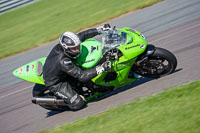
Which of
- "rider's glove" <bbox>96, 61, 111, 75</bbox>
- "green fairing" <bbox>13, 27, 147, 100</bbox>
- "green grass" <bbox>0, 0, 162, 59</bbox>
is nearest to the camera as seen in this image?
"rider's glove" <bbox>96, 61, 111, 75</bbox>

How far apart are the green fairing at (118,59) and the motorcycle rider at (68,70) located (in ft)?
0.76

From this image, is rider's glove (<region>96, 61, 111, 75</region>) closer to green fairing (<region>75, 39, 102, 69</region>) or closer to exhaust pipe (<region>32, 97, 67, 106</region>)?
green fairing (<region>75, 39, 102, 69</region>)

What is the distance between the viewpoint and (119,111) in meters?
5.68

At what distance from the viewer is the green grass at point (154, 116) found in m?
4.50

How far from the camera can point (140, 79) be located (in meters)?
7.17

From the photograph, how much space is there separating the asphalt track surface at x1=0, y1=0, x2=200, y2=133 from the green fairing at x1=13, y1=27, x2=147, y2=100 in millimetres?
433

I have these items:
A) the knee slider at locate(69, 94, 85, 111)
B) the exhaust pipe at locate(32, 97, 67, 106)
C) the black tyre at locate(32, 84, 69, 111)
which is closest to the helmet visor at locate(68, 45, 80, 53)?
the knee slider at locate(69, 94, 85, 111)

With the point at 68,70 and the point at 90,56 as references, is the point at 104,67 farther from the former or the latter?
the point at 68,70

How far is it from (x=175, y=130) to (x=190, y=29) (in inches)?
235

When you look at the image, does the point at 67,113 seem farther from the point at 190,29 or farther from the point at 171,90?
the point at 190,29

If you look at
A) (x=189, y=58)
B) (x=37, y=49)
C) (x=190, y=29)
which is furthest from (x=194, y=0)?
(x=37, y=49)

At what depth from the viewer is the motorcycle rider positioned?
6023mm

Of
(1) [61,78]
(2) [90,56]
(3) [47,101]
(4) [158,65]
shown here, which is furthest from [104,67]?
(3) [47,101]

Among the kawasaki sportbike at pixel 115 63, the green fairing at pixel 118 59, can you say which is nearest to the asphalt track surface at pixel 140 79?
the kawasaki sportbike at pixel 115 63
